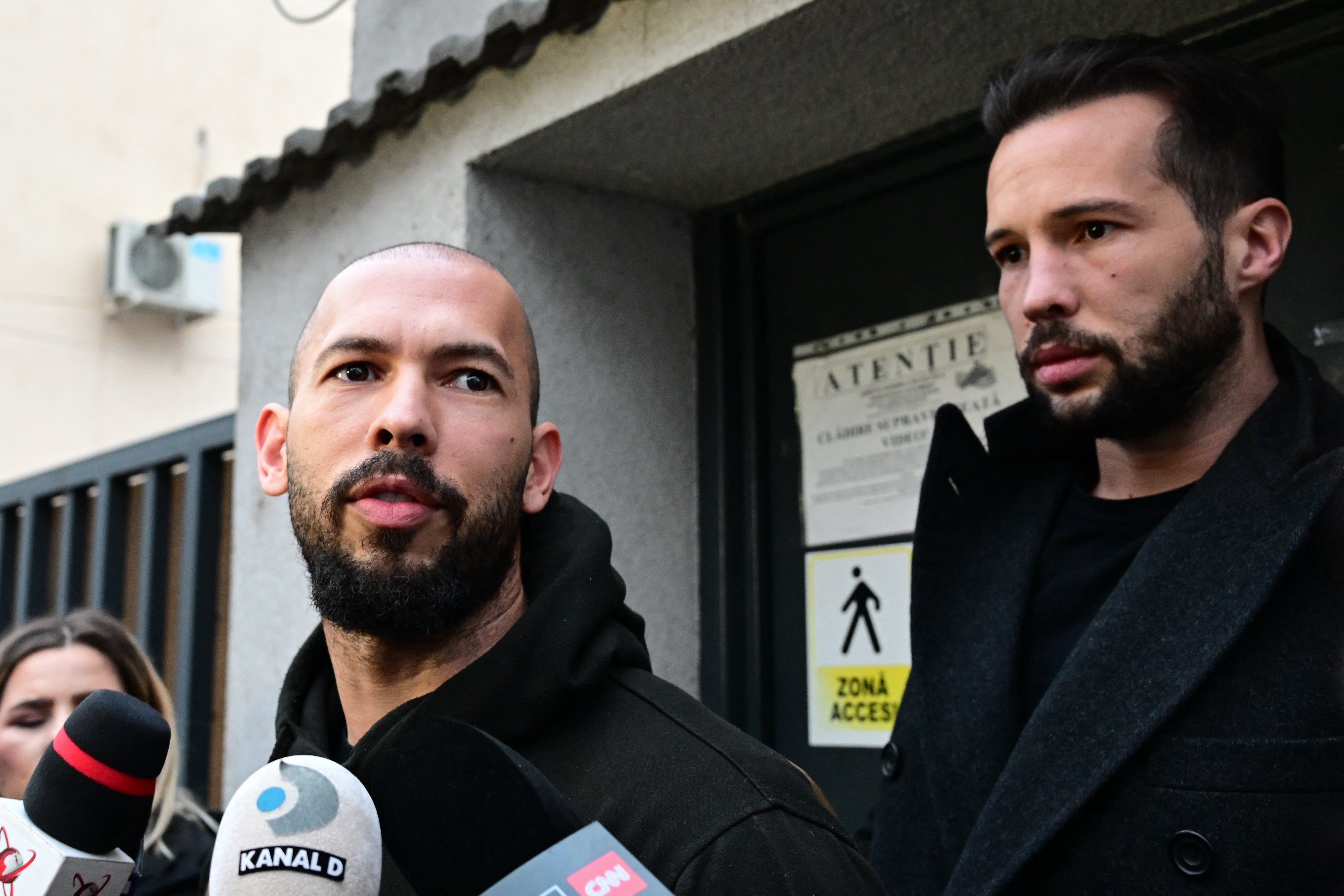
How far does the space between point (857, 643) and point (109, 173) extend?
8.68 metres

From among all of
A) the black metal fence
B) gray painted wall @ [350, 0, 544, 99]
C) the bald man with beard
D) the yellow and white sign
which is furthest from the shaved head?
the black metal fence

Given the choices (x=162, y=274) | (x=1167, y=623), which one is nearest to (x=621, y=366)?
(x=1167, y=623)

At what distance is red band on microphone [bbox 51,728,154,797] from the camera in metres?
1.42

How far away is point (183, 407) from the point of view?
34.6 ft

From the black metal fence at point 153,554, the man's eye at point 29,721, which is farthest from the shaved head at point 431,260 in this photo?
the black metal fence at point 153,554

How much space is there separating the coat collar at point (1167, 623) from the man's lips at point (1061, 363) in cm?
24

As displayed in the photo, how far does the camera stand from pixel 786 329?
3.73 meters

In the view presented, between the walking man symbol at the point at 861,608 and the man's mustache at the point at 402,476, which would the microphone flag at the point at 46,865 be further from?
the walking man symbol at the point at 861,608

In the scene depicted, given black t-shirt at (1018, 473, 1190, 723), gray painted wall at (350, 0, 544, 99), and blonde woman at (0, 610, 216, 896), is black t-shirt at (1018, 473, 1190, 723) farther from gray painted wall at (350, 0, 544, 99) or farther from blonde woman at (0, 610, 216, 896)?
gray painted wall at (350, 0, 544, 99)

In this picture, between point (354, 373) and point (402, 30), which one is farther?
point (402, 30)

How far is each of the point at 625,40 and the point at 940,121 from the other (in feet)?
2.58

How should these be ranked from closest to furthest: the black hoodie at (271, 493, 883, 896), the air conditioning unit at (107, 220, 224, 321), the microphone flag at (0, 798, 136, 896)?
the microphone flag at (0, 798, 136, 896) → the black hoodie at (271, 493, 883, 896) → the air conditioning unit at (107, 220, 224, 321)

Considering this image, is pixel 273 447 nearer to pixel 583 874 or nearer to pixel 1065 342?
pixel 1065 342

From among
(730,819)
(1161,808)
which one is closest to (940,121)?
(1161,808)
